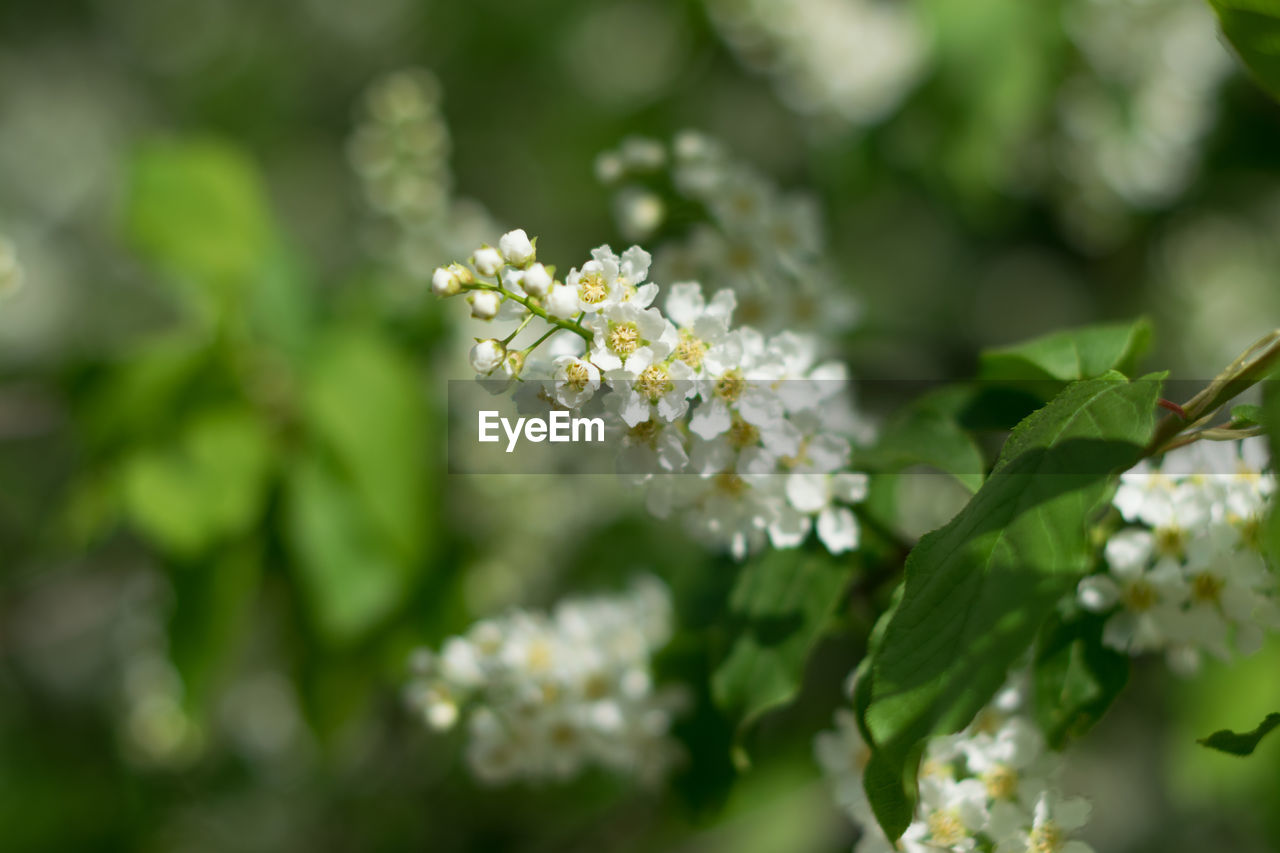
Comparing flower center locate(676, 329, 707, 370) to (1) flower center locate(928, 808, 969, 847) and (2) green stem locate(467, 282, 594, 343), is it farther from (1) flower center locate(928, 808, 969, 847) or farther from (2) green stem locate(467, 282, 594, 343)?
(1) flower center locate(928, 808, 969, 847)

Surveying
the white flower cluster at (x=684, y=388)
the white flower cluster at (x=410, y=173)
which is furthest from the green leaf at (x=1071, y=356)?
the white flower cluster at (x=410, y=173)

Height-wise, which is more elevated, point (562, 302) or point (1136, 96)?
point (1136, 96)

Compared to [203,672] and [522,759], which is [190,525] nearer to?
[203,672]

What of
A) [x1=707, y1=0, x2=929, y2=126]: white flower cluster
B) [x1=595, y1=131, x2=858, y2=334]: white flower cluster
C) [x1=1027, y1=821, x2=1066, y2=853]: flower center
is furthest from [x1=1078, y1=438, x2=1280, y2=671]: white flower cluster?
[x1=707, y1=0, x2=929, y2=126]: white flower cluster

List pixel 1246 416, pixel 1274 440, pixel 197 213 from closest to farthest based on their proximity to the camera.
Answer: pixel 1274 440
pixel 1246 416
pixel 197 213

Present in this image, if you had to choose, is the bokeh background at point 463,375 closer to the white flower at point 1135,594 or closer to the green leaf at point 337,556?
the green leaf at point 337,556

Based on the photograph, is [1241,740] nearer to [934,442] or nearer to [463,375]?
[934,442]

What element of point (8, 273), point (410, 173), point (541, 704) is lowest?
point (541, 704)

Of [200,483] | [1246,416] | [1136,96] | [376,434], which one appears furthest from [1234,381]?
[1136,96]
